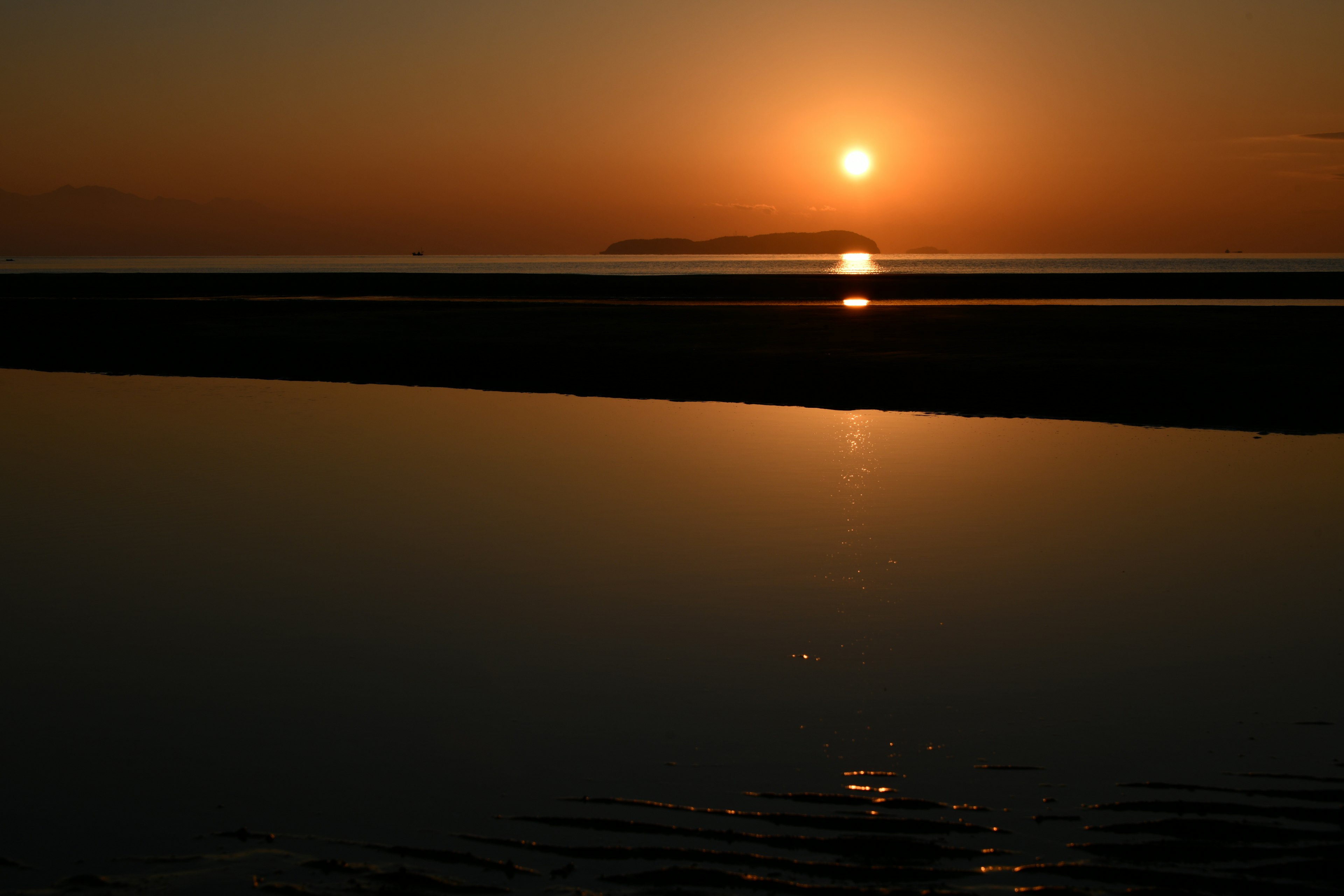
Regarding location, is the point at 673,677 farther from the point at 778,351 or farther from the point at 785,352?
the point at 778,351

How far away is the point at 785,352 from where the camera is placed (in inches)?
1217

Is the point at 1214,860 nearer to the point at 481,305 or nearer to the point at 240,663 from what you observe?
the point at 240,663

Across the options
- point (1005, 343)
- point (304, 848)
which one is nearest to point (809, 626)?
point (304, 848)

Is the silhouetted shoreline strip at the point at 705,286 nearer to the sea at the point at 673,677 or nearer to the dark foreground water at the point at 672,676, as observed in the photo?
the dark foreground water at the point at 672,676

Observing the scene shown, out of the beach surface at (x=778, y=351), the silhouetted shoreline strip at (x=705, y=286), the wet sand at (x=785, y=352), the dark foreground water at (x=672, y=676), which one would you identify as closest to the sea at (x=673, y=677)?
the dark foreground water at (x=672, y=676)

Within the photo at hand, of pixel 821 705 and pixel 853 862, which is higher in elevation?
pixel 821 705

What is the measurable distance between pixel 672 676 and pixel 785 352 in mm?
24082

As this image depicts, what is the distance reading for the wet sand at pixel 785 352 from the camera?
2266 centimetres

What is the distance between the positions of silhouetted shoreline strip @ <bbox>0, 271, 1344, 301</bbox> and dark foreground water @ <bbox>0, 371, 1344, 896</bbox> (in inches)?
1839

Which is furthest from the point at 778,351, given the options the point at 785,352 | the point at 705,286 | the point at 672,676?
the point at 705,286

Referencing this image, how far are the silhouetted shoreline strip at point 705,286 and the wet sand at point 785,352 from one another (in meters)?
12.0

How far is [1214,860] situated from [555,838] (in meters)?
2.95

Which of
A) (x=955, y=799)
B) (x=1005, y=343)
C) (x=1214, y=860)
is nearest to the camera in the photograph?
(x=1214, y=860)

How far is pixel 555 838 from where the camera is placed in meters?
5.11
